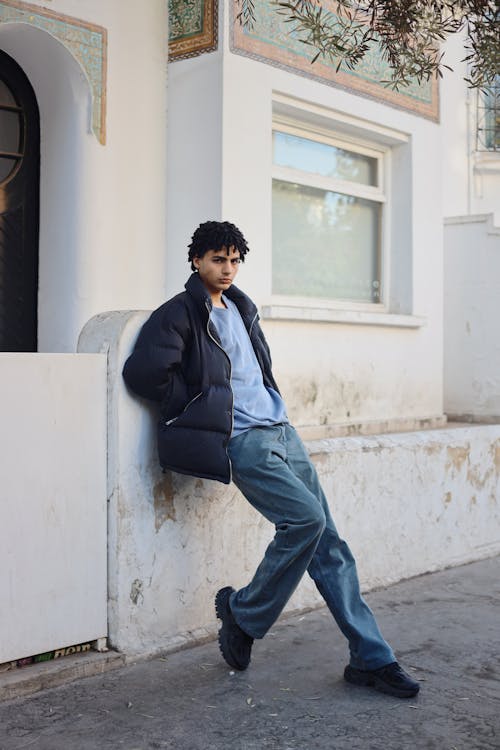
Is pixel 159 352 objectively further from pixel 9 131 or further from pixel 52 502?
pixel 9 131

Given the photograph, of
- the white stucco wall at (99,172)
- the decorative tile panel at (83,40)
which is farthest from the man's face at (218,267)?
the decorative tile panel at (83,40)

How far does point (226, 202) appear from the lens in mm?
6664

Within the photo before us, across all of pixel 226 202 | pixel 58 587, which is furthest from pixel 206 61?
pixel 58 587

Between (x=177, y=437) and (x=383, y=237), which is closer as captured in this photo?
(x=177, y=437)

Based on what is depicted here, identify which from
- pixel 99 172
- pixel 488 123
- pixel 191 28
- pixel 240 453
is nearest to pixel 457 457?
pixel 240 453

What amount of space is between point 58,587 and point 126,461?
0.64m

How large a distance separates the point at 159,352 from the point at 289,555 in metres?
1.04

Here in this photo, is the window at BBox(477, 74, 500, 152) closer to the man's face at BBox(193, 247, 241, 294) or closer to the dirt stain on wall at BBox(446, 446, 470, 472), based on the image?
the dirt stain on wall at BBox(446, 446, 470, 472)

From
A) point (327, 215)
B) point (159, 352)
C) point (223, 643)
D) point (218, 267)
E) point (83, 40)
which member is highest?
point (83, 40)

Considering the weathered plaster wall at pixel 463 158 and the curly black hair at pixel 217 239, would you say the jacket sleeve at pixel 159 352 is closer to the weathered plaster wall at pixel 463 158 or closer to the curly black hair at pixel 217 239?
the curly black hair at pixel 217 239

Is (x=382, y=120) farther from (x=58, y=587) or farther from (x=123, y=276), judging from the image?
(x=58, y=587)

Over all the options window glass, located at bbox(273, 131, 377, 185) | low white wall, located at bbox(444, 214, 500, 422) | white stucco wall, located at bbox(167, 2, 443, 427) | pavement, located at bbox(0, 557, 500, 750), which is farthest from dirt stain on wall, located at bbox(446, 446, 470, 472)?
window glass, located at bbox(273, 131, 377, 185)

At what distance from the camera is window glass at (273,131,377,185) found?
293 inches

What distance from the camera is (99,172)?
6.50m
